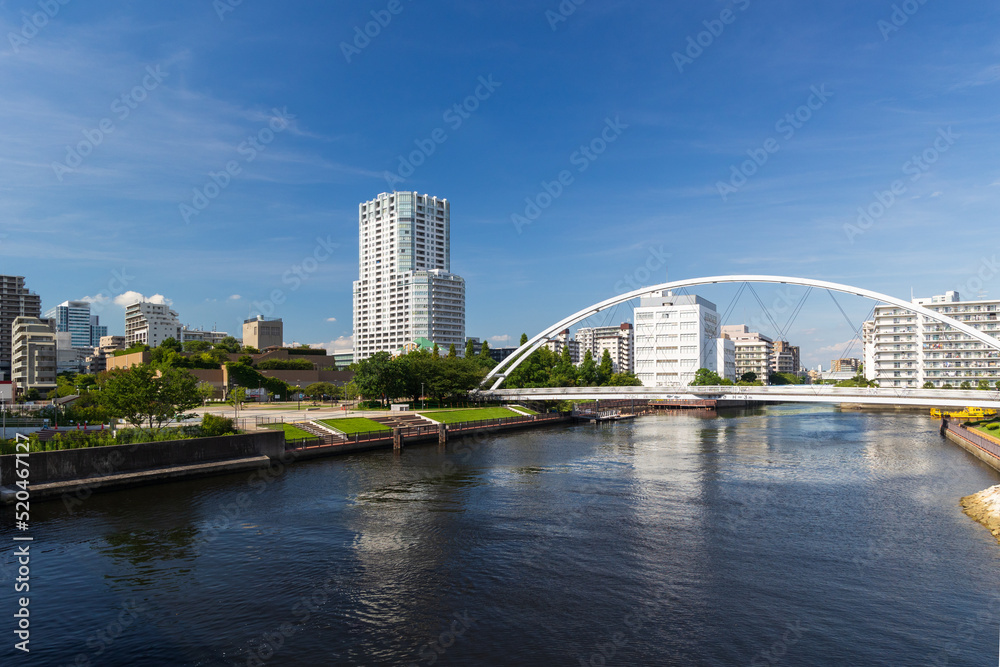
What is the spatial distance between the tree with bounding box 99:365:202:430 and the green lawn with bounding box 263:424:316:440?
25.4ft

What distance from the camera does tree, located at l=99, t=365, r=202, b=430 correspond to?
41.8 metres

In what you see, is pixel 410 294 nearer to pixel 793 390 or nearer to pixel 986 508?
pixel 793 390

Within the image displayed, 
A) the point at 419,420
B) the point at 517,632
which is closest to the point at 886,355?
the point at 419,420

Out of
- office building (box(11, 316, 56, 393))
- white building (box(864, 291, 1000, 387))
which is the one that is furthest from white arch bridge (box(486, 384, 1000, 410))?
office building (box(11, 316, 56, 393))

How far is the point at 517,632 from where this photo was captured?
56.5ft

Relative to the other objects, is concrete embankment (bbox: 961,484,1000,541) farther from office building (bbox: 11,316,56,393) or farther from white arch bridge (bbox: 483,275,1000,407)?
office building (bbox: 11,316,56,393)

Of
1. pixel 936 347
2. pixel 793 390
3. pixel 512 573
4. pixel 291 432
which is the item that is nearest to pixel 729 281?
pixel 793 390

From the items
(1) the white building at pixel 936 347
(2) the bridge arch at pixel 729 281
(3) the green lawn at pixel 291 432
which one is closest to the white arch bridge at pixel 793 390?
(2) the bridge arch at pixel 729 281

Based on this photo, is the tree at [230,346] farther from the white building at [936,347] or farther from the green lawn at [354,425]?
the white building at [936,347]

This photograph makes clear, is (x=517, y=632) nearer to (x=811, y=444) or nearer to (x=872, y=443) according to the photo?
(x=811, y=444)

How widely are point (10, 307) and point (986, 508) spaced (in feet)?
667

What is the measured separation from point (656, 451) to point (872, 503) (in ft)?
82.9

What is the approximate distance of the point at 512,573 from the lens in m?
21.9

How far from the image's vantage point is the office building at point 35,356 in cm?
12188
